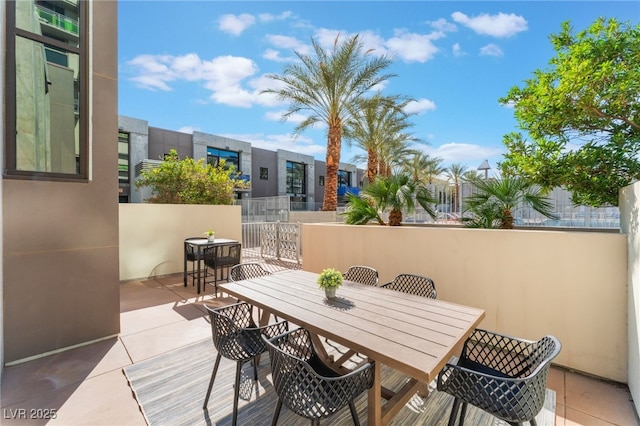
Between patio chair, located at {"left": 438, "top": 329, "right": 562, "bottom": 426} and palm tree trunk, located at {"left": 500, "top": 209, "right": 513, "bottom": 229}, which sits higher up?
palm tree trunk, located at {"left": 500, "top": 209, "right": 513, "bottom": 229}

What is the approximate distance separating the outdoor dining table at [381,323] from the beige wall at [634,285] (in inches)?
50.5

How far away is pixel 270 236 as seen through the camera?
8391 millimetres

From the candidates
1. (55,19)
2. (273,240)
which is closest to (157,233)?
(273,240)

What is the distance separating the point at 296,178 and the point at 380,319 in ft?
81.2

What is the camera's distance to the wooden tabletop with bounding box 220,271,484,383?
4.88 ft

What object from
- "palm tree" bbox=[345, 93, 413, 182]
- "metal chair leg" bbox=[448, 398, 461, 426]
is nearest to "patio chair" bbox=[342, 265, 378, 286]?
"metal chair leg" bbox=[448, 398, 461, 426]

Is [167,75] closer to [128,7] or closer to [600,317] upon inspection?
[128,7]

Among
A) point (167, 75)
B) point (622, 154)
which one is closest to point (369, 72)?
point (167, 75)

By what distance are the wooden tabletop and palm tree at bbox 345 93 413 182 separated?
861cm

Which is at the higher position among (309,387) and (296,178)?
(296,178)

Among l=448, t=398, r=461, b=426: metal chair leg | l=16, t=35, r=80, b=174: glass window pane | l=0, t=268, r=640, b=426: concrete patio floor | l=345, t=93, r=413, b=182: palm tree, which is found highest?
l=345, t=93, r=413, b=182: palm tree

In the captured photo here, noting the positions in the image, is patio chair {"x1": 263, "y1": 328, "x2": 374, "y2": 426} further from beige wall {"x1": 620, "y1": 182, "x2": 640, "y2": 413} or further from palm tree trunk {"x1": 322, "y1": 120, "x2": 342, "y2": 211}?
palm tree trunk {"x1": 322, "y1": 120, "x2": 342, "y2": 211}

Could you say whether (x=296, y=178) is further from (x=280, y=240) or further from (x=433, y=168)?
(x=280, y=240)

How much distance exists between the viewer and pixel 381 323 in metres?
1.90
